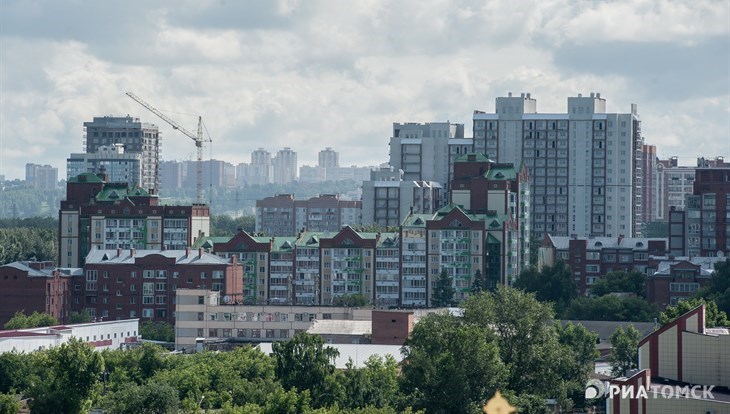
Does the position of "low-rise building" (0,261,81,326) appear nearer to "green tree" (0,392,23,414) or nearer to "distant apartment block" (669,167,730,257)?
"distant apartment block" (669,167,730,257)

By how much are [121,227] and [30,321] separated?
27.2 m

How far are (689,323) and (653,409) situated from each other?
6798mm

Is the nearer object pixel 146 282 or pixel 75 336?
pixel 75 336

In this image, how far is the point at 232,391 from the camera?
8812cm

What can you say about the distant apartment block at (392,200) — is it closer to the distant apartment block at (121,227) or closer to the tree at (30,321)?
the distant apartment block at (121,227)

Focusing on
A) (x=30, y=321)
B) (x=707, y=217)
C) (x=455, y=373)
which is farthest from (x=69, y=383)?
(x=707, y=217)

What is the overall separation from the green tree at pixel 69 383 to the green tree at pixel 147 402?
1.58 meters

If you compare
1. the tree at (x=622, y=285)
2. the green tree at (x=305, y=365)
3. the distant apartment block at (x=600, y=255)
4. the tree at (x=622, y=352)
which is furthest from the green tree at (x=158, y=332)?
the green tree at (x=305, y=365)

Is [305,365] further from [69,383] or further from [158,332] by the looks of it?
[158,332]

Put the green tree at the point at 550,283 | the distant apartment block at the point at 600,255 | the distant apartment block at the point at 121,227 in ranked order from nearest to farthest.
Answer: the green tree at the point at 550,283
the distant apartment block at the point at 121,227
the distant apartment block at the point at 600,255

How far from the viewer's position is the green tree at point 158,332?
13675cm

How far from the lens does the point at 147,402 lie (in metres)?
81.0

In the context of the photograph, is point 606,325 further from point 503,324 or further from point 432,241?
point 503,324

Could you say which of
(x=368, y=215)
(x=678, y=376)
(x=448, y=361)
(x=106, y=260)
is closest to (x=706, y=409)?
(x=678, y=376)
